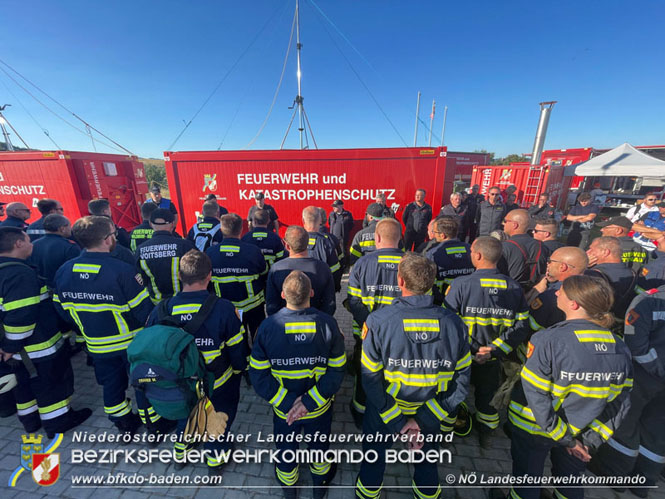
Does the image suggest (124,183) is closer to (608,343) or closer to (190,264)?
(190,264)

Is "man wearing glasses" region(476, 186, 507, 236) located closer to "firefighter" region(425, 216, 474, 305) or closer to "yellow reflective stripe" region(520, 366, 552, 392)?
"firefighter" region(425, 216, 474, 305)

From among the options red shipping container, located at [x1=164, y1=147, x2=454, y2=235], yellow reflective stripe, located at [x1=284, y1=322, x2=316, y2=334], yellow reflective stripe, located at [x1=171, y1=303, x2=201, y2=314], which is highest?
red shipping container, located at [x1=164, y1=147, x2=454, y2=235]

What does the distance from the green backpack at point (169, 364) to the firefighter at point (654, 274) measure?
4.46 meters

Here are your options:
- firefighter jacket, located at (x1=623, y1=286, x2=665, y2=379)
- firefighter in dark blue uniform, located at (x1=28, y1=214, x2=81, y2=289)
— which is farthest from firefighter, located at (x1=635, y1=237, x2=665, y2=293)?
firefighter in dark blue uniform, located at (x1=28, y1=214, x2=81, y2=289)

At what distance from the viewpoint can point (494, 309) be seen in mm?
2490

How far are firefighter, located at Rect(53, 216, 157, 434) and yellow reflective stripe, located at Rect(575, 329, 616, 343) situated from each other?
11.2ft

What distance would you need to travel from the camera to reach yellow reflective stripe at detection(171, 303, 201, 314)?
212cm

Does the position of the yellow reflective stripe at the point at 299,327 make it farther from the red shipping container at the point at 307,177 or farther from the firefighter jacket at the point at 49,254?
the red shipping container at the point at 307,177

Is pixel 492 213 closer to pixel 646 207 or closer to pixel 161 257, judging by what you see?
pixel 646 207

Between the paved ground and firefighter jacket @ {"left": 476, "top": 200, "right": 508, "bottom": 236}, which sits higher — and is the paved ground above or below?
below

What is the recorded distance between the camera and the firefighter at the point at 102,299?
7.96 ft


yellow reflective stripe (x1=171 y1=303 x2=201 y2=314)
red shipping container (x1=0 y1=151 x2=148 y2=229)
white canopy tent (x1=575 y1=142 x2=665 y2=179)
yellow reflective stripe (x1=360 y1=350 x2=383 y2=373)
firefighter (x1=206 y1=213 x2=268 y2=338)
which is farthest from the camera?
white canopy tent (x1=575 y1=142 x2=665 y2=179)

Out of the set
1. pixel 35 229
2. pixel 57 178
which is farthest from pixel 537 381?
pixel 57 178

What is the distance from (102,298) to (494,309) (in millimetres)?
3665
